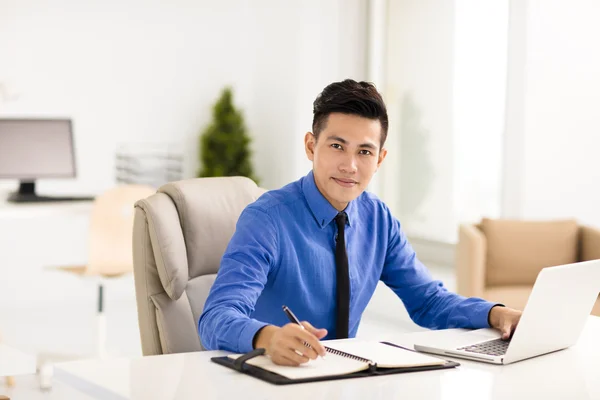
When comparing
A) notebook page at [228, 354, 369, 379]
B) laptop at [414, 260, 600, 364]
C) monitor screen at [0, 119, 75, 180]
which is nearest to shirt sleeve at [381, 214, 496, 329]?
laptop at [414, 260, 600, 364]

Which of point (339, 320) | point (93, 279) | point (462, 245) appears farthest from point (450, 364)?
point (93, 279)

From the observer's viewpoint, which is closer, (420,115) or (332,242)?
(332,242)

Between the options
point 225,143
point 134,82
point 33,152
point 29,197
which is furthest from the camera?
point 225,143

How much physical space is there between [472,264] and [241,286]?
2.65 meters

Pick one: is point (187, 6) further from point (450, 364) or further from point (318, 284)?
point (450, 364)

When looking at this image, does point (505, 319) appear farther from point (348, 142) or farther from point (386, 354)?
point (348, 142)

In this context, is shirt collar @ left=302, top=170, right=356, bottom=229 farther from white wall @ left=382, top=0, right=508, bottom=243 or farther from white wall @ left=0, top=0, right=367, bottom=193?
white wall @ left=0, top=0, right=367, bottom=193

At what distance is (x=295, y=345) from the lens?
1447mm

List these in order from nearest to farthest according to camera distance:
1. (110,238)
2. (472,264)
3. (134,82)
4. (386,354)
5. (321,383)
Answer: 1. (321,383)
2. (386,354)
3. (472,264)
4. (110,238)
5. (134,82)

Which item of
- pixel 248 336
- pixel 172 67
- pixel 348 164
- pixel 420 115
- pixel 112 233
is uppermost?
pixel 172 67

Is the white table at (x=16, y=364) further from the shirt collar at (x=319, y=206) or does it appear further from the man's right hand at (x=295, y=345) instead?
the man's right hand at (x=295, y=345)

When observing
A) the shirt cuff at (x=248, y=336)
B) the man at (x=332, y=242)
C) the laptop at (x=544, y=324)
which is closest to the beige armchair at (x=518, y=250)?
the man at (x=332, y=242)

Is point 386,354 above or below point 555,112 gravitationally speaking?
below

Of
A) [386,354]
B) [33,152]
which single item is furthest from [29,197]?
[386,354]
